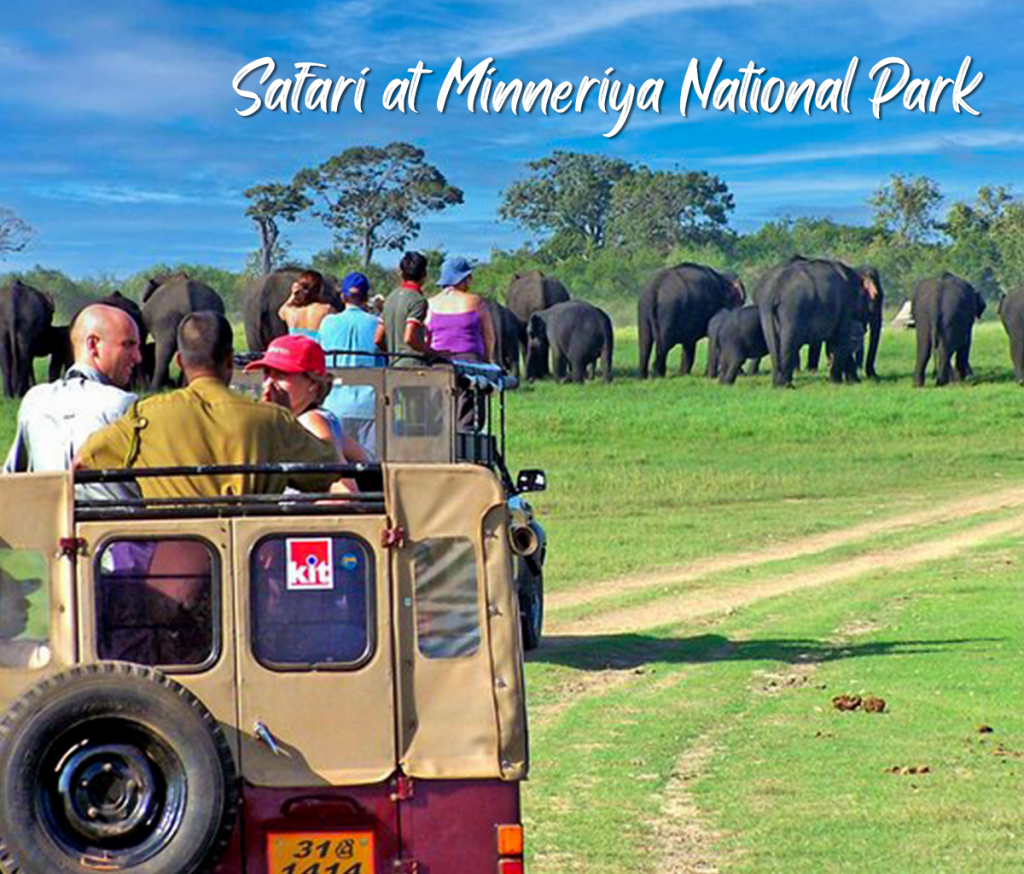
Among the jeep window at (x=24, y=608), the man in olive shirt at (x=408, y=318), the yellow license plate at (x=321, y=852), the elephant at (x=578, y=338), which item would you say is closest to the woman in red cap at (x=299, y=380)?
the jeep window at (x=24, y=608)

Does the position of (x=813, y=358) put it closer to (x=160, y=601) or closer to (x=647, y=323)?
(x=647, y=323)

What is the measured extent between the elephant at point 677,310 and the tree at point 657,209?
50.0 metres

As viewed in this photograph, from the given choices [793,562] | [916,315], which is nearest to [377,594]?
[793,562]

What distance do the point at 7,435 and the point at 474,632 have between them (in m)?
25.5

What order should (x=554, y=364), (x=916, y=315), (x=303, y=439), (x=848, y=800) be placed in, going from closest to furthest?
(x=303, y=439)
(x=848, y=800)
(x=916, y=315)
(x=554, y=364)

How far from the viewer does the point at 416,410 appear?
38.5 ft

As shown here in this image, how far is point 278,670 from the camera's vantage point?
5898 mm

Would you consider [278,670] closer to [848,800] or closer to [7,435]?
[848,800]

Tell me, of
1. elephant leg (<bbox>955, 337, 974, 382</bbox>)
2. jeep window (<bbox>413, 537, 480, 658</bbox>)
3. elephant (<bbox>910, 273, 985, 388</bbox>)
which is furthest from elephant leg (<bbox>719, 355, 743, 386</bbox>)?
jeep window (<bbox>413, 537, 480, 658</bbox>)

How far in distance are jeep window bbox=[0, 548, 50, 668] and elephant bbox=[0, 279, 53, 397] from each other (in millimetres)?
36883

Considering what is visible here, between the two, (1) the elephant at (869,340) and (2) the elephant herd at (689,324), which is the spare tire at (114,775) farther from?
(1) the elephant at (869,340)

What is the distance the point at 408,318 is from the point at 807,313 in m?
34.3

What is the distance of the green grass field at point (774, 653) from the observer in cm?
845

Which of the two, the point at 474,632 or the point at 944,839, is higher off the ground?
the point at 474,632
